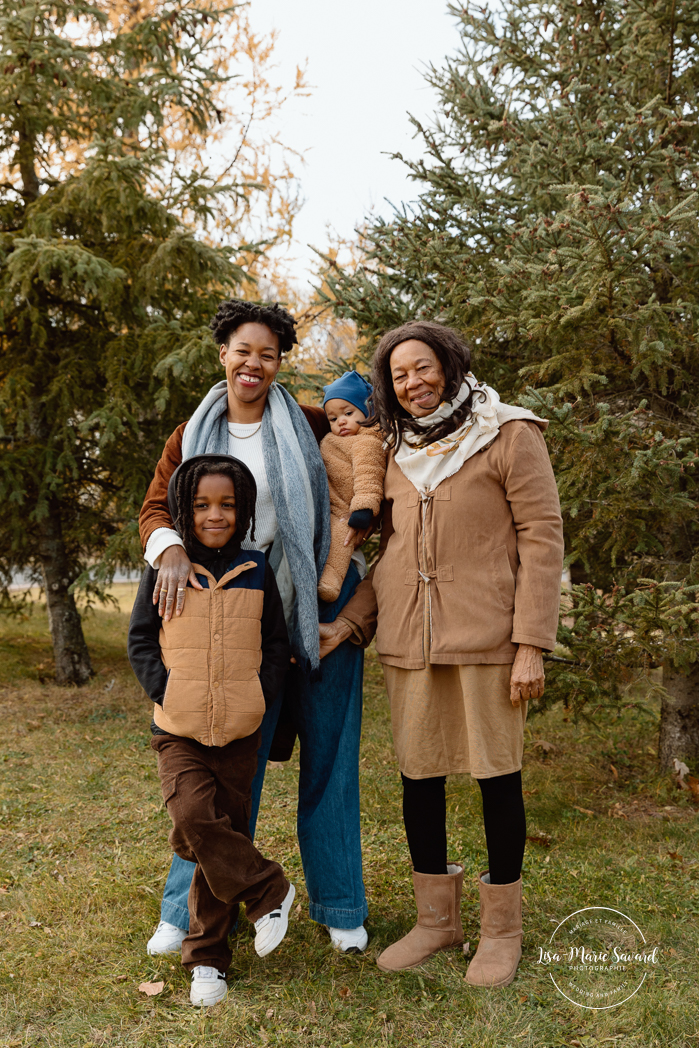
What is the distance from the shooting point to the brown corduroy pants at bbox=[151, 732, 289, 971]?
2387mm

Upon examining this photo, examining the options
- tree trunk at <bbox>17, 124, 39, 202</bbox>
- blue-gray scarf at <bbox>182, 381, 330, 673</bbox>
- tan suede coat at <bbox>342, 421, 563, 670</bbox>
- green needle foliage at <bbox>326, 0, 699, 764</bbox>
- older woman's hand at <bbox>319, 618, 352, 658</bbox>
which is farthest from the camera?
tree trunk at <bbox>17, 124, 39, 202</bbox>

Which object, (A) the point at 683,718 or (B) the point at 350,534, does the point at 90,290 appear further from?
(A) the point at 683,718

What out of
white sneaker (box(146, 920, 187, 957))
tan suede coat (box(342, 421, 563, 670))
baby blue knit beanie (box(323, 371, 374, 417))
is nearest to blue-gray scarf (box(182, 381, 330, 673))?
baby blue knit beanie (box(323, 371, 374, 417))

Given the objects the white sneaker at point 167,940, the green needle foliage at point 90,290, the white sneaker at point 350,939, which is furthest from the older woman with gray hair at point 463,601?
the green needle foliage at point 90,290

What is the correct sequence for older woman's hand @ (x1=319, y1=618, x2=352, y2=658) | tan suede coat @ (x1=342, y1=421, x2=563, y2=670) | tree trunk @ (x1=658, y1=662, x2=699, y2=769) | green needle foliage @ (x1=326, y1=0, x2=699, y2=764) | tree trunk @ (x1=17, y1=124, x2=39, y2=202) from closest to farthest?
tan suede coat @ (x1=342, y1=421, x2=563, y2=670) → older woman's hand @ (x1=319, y1=618, x2=352, y2=658) → green needle foliage @ (x1=326, y1=0, x2=699, y2=764) → tree trunk @ (x1=658, y1=662, x2=699, y2=769) → tree trunk @ (x1=17, y1=124, x2=39, y2=202)

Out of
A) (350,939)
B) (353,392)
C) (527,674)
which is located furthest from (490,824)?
(353,392)

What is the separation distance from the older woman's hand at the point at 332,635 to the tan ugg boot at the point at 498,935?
934 millimetres

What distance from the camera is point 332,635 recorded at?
271 cm

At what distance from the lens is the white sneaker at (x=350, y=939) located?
2.77 m

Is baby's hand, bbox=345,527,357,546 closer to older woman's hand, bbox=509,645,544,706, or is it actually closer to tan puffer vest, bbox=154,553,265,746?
tan puffer vest, bbox=154,553,265,746

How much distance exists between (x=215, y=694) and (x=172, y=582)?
37cm

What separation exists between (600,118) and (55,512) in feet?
17.8

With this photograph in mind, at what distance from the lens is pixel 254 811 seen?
9.37 ft

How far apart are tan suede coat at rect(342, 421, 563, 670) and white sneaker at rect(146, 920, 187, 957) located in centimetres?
129
